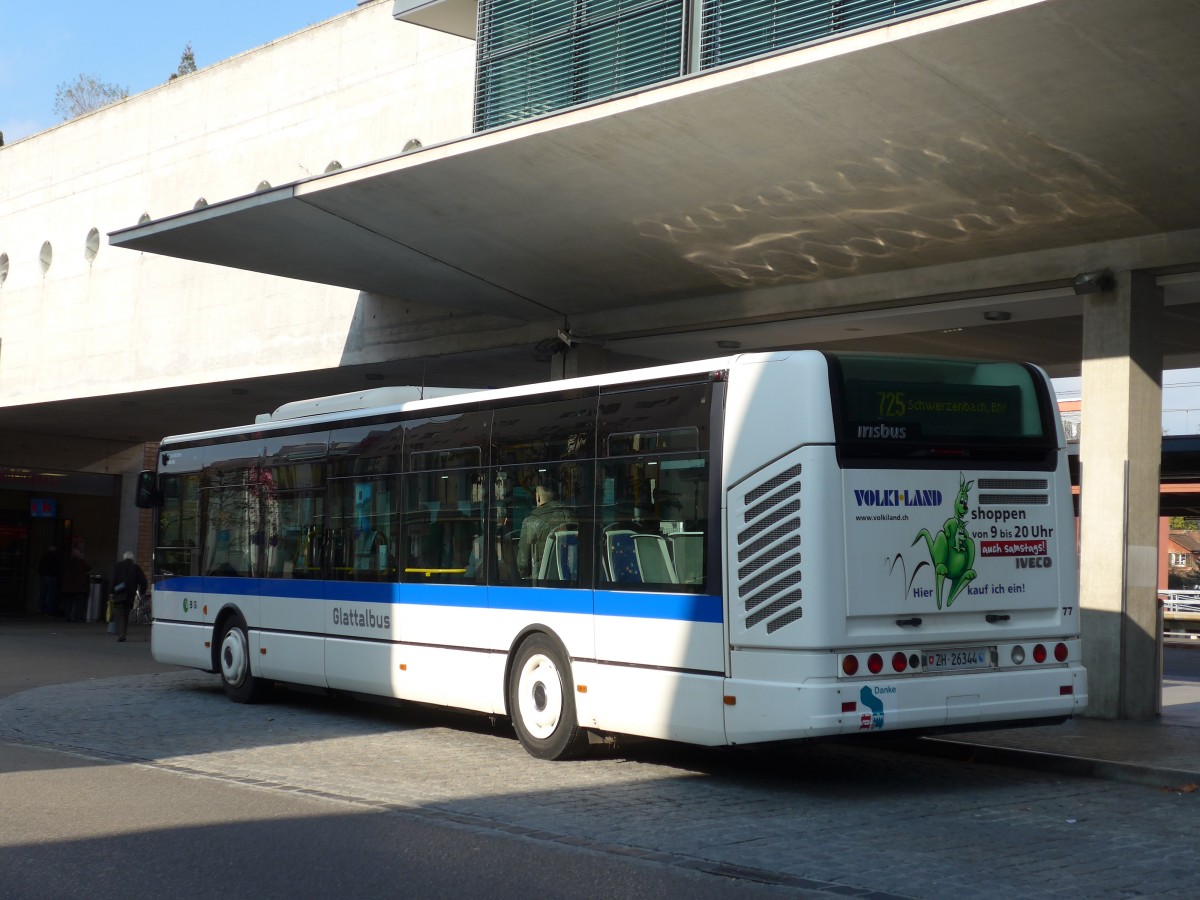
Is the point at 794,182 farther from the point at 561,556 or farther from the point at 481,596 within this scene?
the point at 481,596

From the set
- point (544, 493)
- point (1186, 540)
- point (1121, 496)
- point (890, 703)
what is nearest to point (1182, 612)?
point (1121, 496)

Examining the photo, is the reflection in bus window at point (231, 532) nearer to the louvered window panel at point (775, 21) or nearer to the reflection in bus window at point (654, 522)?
the reflection in bus window at point (654, 522)

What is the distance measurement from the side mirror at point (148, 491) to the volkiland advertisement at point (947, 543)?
34.6 ft

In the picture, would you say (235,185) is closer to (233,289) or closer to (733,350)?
(233,289)

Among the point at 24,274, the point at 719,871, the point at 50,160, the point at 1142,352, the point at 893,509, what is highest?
the point at 50,160

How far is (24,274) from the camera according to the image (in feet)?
96.9

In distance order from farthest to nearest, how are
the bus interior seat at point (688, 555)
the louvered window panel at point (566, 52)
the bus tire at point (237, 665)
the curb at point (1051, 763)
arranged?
1. the bus tire at point (237, 665)
2. the louvered window panel at point (566, 52)
3. the curb at point (1051, 763)
4. the bus interior seat at point (688, 555)

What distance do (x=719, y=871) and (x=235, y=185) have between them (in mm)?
19971

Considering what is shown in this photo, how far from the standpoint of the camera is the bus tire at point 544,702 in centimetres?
1071

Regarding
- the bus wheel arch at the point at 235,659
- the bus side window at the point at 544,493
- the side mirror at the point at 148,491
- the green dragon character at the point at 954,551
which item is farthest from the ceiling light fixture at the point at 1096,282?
the side mirror at the point at 148,491

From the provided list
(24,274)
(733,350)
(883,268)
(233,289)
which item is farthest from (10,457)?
(883,268)

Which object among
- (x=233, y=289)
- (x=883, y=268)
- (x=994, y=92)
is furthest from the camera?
(x=233, y=289)

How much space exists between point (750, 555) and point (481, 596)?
127 inches

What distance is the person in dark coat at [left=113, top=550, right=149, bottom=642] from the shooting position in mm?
26859
